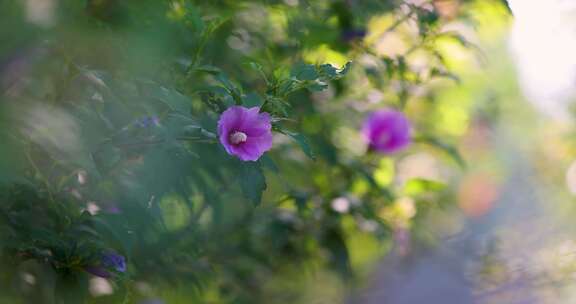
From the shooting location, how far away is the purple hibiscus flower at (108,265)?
4.35 feet

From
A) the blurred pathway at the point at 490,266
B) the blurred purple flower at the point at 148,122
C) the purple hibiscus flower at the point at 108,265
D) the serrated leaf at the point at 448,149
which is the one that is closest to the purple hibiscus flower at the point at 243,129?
the blurred purple flower at the point at 148,122

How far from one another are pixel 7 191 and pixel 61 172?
0.12m

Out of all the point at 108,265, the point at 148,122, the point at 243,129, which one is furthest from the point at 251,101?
the point at 108,265

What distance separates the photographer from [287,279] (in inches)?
117

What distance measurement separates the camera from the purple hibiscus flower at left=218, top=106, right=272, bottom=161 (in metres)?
1.17

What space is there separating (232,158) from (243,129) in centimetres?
19

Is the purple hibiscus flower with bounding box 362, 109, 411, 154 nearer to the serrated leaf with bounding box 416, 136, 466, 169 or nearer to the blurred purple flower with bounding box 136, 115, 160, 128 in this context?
the serrated leaf with bounding box 416, 136, 466, 169

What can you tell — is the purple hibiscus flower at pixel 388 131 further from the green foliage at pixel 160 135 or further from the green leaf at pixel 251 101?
the green leaf at pixel 251 101

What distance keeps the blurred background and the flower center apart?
36mm

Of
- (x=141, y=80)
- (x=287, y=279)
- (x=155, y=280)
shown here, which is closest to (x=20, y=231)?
(x=141, y=80)

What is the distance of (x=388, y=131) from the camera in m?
2.32

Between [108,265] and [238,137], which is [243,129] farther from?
[108,265]

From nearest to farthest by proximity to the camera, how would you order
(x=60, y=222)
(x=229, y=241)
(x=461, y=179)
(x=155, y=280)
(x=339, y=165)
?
1. (x=60, y=222)
2. (x=155, y=280)
3. (x=339, y=165)
4. (x=229, y=241)
5. (x=461, y=179)

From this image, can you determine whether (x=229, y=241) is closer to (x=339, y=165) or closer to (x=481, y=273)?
(x=339, y=165)
